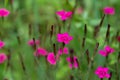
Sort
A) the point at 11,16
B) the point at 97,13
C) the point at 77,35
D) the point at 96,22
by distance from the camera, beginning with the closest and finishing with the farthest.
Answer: the point at 77,35 → the point at 96,22 → the point at 97,13 → the point at 11,16

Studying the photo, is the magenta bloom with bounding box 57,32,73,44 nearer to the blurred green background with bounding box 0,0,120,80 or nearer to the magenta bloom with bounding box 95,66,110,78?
the blurred green background with bounding box 0,0,120,80

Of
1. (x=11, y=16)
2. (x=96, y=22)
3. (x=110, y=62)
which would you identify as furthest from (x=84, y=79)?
(x=11, y=16)

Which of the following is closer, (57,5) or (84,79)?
(84,79)

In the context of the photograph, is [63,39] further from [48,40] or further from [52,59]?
[48,40]

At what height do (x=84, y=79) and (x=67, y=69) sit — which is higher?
(x=84, y=79)

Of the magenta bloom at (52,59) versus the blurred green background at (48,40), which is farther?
the blurred green background at (48,40)

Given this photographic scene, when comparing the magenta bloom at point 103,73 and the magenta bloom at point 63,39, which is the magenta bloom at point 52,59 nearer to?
the magenta bloom at point 63,39

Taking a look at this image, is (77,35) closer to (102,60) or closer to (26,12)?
(102,60)

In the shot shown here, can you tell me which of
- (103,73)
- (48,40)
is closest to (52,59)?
(103,73)

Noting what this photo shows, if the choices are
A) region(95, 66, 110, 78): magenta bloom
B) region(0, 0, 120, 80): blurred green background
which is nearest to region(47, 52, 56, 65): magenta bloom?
region(0, 0, 120, 80): blurred green background

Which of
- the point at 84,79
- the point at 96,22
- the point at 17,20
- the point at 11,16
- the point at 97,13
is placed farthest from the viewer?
the point at 11,16

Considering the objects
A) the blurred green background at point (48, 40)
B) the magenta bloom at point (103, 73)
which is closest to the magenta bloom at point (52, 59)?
the blurred green background at point (48, 40)
